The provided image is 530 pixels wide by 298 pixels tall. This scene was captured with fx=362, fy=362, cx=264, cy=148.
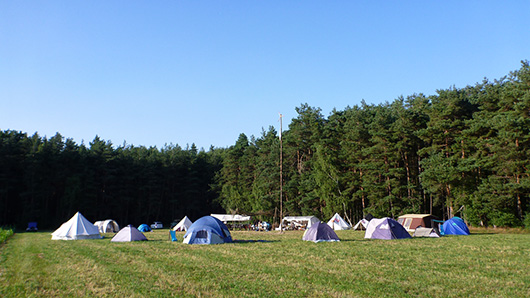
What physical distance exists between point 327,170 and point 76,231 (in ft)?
101

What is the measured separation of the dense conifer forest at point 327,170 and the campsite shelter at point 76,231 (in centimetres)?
2853

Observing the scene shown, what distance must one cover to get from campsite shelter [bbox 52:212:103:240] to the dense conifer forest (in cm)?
2853

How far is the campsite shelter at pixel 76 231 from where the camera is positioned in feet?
84.5

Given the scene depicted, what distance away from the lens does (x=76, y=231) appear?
26.1 meters

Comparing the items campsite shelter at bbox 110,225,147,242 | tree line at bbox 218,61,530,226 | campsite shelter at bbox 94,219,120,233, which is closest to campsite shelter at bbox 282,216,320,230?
tree line at bbox 218,61,530,226

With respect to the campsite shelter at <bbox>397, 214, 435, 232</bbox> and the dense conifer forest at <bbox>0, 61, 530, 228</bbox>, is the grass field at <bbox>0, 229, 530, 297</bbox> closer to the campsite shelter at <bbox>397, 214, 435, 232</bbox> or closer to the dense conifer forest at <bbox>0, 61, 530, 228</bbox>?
the campsite shelter at <bbox>397, 214, 435, 232</bbox>

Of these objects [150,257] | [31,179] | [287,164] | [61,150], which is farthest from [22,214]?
[150,257]

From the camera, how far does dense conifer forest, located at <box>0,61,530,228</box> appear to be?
33.8 metres

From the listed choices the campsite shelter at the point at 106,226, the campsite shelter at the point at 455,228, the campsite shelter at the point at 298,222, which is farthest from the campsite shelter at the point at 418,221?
the campsite shelter at the point at 106,226

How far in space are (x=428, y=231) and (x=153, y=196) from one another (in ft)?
166

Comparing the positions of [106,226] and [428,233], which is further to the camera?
[106,226]

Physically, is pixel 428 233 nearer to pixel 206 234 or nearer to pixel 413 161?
pixel 206 234

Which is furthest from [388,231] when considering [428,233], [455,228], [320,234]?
[455,228]

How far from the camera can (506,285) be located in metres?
9.07
